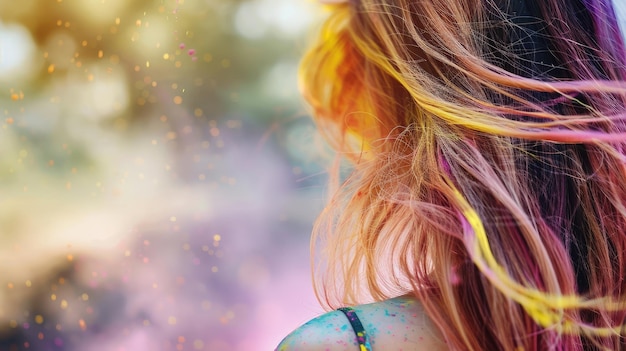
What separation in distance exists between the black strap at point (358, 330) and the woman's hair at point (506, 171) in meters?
0.07

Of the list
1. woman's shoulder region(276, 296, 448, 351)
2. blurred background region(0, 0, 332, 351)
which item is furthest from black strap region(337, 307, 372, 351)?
blurred background region(0, 0, 332, 351)

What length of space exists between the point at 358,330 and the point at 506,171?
214 mm

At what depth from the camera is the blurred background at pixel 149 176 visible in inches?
43.8

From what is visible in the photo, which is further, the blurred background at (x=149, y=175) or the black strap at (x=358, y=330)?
the blurred background at (x=149, y=175)

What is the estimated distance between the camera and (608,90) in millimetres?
618

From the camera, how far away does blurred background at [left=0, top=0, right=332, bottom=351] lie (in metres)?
1.11

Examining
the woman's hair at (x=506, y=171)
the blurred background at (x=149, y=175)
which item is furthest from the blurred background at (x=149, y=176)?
the woman's hair at (x=506, y=171)

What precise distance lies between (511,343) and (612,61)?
1.10 ft

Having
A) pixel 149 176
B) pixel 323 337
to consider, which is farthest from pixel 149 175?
pixel 323 337

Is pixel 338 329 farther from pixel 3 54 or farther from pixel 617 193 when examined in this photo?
pixel 3 54

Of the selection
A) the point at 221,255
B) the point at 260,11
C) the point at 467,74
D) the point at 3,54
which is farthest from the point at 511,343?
the point at 260,11

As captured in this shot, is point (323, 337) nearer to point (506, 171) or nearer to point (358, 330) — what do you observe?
point (358, 330)

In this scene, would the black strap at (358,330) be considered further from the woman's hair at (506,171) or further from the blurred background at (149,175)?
the blurred background at (149,175)

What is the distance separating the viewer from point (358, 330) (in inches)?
20.8
